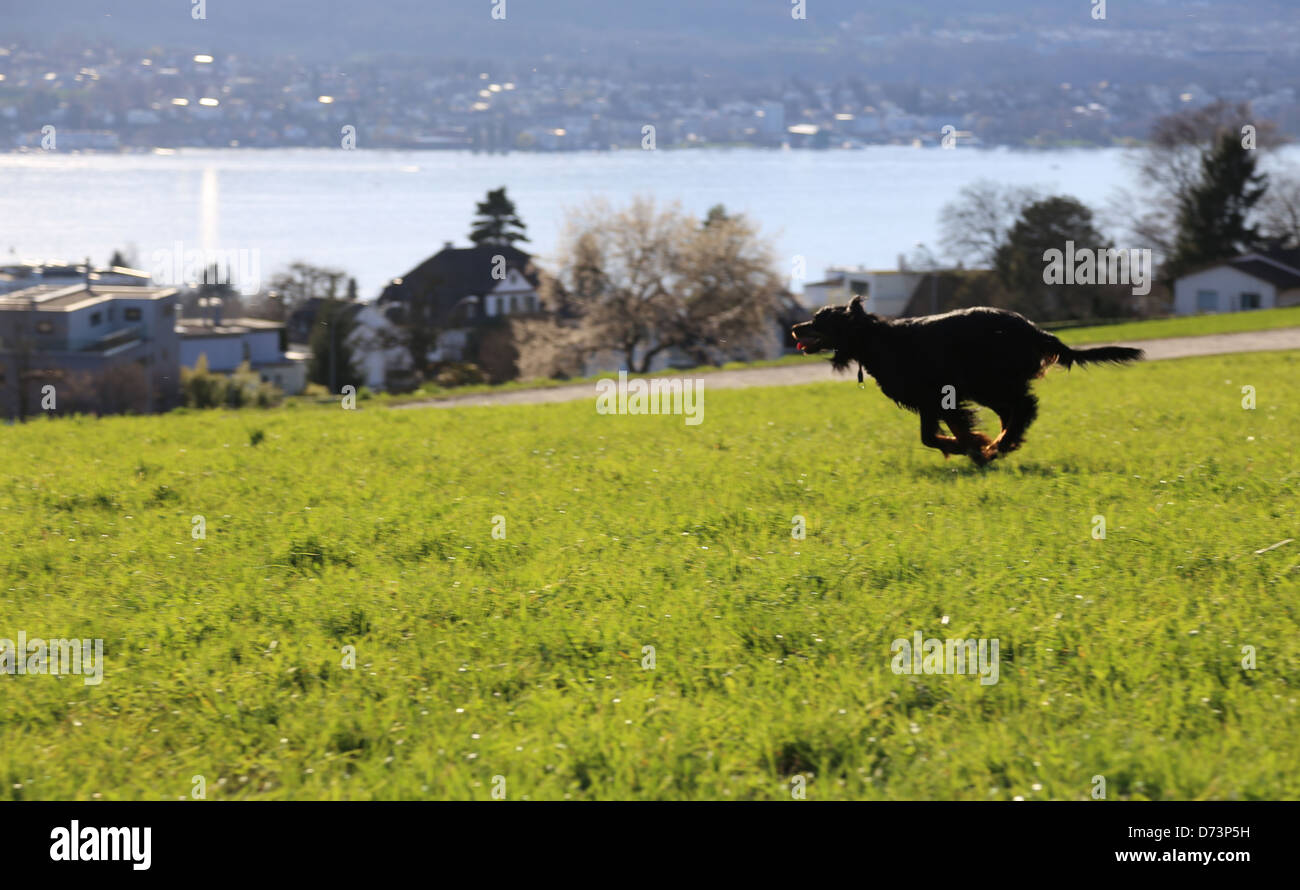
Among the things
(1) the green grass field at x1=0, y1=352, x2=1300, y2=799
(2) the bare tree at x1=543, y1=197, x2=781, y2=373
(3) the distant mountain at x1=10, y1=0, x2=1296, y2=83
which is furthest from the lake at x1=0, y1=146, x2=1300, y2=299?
(1) the green grass field at x1=0, y1=352, x2=1300, y2=799

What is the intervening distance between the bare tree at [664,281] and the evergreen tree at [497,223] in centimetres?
2599

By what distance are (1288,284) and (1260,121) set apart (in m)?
21.2

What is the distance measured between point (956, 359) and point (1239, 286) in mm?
71334

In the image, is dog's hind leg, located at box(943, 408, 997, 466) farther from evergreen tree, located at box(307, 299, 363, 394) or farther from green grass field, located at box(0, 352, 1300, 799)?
evergreen tree, located at box(307, 299, 363, 394)

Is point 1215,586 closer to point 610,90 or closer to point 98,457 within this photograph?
point 98,457

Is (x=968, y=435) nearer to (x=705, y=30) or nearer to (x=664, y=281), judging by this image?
(x=664, y=281)

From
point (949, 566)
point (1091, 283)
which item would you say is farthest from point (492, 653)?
point (1091, 283)

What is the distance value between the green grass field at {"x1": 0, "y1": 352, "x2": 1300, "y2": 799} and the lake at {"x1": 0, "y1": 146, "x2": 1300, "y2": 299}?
50.0 meters

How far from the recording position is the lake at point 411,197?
66.5 m

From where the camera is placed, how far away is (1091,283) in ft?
218

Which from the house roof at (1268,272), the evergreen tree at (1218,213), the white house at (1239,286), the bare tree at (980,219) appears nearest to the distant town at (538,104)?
the evergreen tree at (1218,213)

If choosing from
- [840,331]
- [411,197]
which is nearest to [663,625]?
[840,331]

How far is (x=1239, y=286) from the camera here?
71.8 meters

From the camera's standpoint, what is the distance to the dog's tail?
405 inches
